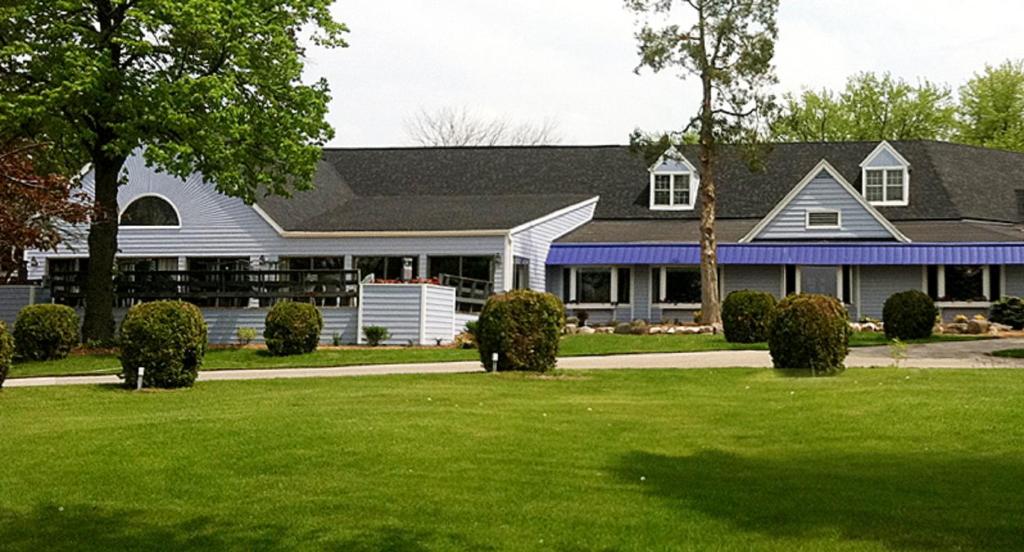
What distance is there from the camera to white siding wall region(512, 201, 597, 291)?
3853 cm

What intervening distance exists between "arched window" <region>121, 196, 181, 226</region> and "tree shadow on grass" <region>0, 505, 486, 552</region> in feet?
101

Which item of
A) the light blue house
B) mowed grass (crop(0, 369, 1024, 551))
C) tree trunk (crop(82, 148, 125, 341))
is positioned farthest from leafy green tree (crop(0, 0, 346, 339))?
mowed grass (crop(0, 369, 1024, 551))

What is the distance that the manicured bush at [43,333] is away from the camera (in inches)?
1135

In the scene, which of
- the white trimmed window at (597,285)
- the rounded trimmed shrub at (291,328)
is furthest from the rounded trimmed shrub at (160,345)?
the white trimmed window at (597,285)

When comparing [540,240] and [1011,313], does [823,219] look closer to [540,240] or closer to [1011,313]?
[1011,313]

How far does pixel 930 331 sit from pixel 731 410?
16.2m

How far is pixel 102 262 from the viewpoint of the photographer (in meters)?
32.3

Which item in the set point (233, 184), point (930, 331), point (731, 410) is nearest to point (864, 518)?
point (731, 410)

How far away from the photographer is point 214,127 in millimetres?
30156

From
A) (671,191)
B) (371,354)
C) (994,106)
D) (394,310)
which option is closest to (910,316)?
(371,354)

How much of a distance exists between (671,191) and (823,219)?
6.46 meters

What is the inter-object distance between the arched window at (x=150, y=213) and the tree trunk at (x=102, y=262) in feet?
24.7

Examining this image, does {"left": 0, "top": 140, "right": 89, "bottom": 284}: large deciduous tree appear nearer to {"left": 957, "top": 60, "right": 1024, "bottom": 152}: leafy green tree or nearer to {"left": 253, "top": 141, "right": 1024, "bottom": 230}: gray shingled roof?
{"left": 253, "top": 141, "right": 1024, "bottom": 230}: gray shingled roof

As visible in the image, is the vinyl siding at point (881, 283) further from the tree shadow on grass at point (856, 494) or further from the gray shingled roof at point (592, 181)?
the tree shadow on grass at point (856, 494)
